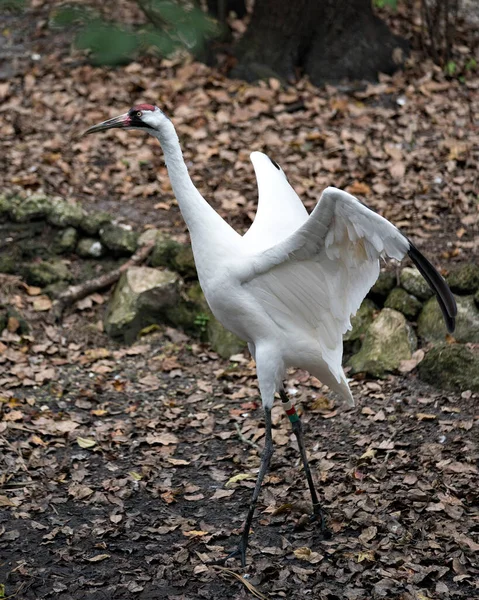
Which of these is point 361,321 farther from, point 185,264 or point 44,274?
point 44,274

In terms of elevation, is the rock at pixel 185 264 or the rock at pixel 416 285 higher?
the rock at pixel 416 285

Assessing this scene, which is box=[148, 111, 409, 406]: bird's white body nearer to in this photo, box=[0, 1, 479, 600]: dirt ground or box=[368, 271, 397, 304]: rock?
box=[0, 1, 479, 600]: dirt ground

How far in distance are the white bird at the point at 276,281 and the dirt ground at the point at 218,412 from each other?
1.33ft

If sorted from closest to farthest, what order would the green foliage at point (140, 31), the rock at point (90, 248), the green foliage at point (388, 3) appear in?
the green foliage at point (140, 31), the rock at point (90, 248), the green foliage at point (388, 3)

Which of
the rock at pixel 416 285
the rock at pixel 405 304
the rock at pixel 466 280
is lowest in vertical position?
the rock at pixel 405 304

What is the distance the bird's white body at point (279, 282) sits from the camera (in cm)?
378

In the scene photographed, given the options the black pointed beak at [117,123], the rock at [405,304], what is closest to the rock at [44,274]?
the rock at [405,304]

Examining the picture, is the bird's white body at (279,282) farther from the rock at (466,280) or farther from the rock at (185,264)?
the rock at (185,264)

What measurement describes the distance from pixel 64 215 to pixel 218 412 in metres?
2.44

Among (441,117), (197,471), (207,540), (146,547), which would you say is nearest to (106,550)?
(146,547)

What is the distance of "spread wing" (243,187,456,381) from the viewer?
341cm

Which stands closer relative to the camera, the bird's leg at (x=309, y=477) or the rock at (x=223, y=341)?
the bird's leg at (x=309, y=477)

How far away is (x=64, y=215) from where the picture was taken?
679 centimetres

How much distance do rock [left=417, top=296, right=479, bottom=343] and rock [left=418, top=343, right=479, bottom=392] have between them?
29cm
